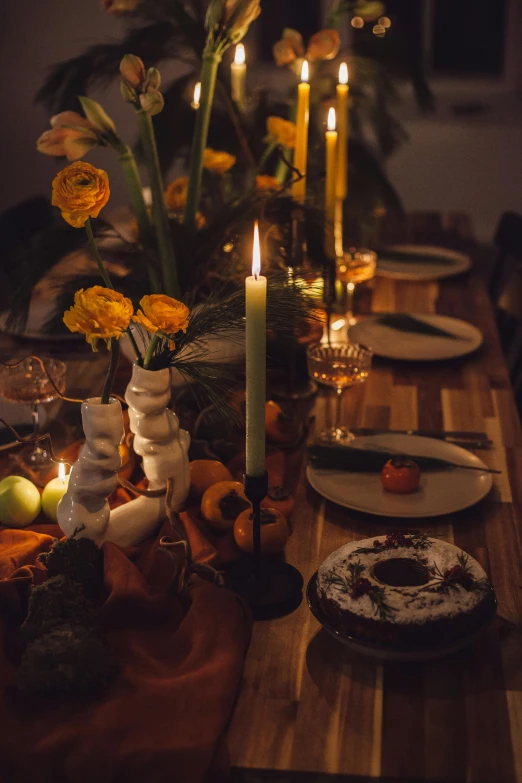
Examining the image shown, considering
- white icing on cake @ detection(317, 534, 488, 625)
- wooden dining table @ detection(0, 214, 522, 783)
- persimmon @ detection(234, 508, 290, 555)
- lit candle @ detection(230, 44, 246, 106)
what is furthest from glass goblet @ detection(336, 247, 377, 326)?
white icing on cake @ detection(317, 534, 488, 625)

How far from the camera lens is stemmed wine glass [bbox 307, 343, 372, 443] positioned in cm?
145

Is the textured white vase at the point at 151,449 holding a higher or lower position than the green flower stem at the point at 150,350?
lower

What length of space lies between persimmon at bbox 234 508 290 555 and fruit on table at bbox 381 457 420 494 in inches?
8.2

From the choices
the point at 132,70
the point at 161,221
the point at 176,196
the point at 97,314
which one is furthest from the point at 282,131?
the point at 97,314

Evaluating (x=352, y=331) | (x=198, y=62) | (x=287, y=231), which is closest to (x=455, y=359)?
(x=352, y=331)

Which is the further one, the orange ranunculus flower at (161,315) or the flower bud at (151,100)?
the flower bud at (151,100)

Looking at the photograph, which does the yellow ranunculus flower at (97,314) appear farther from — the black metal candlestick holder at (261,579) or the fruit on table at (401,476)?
the fruit on table at (401,476)

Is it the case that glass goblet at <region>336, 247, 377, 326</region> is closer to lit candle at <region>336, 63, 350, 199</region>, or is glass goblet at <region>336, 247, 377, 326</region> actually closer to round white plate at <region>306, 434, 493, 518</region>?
lit candle at <region>336, 63, 350, 199</region>

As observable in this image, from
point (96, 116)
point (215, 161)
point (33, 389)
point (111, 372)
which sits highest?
point (96, 116)

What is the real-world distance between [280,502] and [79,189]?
0.48 metres

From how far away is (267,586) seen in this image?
109cm

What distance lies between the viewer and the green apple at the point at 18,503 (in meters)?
1.22

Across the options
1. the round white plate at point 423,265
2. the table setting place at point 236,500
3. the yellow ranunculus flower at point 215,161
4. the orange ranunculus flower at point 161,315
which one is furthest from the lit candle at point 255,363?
the round white plate at point 423,265

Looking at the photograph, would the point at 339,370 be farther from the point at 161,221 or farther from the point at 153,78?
the point at 153,78
